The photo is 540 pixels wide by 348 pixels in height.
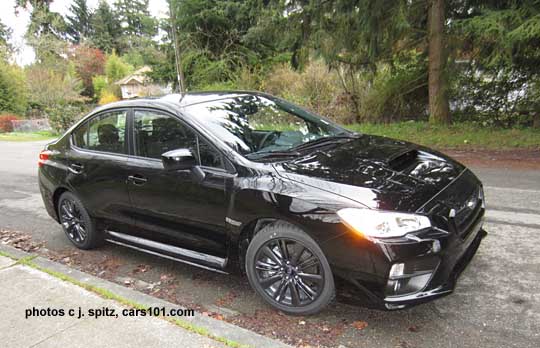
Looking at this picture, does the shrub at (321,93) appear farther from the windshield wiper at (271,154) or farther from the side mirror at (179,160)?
the side mirror at (179,160)

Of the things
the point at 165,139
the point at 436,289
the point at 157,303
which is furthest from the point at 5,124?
the point at 436,289

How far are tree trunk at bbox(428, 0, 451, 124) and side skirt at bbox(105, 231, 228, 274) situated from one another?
9377 millimetres

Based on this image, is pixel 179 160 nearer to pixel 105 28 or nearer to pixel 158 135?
pixel 158 135

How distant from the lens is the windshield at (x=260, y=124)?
139 inches

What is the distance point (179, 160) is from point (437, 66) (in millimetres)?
9490

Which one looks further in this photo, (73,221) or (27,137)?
(27,137)

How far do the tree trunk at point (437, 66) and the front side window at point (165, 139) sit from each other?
8895mm

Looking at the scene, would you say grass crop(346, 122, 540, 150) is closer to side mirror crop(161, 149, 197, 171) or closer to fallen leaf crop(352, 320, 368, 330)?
fallen leaf crop(352, 320, 368, 330)

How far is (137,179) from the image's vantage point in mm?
3861

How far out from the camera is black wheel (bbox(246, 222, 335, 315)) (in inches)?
114

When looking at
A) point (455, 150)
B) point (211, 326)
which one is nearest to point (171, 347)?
point (211, 326)

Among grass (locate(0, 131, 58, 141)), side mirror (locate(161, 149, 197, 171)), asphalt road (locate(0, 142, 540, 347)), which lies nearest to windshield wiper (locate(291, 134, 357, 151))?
side mirror (locate(161, 149, 197, 171))

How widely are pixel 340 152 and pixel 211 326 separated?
1737mm

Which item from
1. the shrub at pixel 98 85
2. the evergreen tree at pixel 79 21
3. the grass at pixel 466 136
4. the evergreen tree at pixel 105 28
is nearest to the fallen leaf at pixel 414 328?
the grass at pixel 466 136
